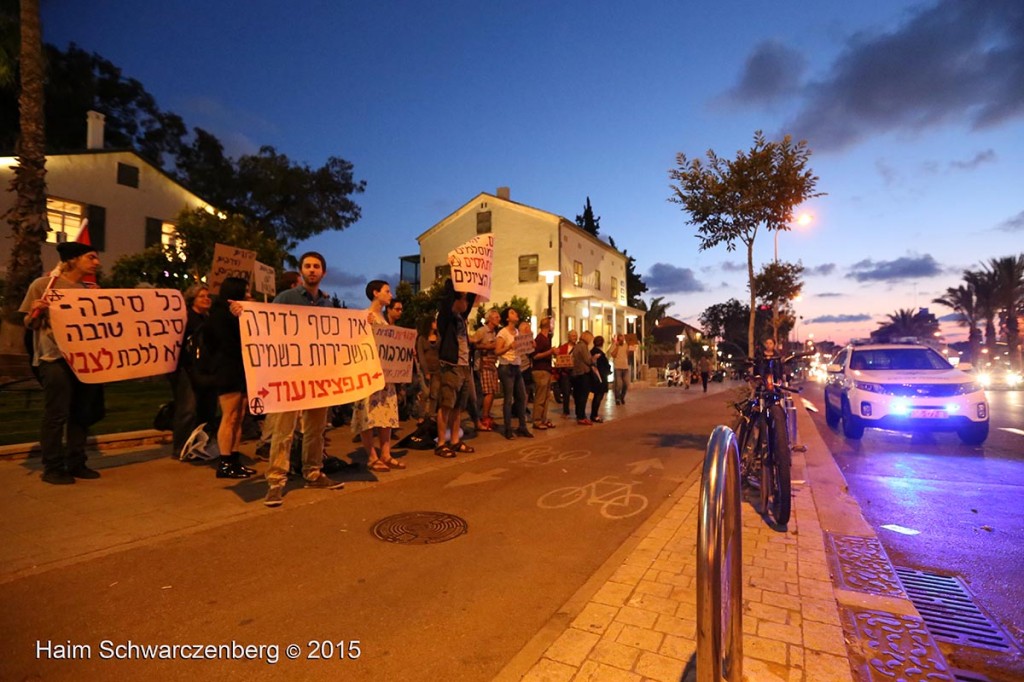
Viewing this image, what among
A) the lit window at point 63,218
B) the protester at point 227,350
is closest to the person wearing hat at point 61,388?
the protester at point 227,350

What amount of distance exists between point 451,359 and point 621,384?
959cm

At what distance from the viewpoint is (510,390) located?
28.6 feet

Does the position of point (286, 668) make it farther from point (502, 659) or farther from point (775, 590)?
point (775, 590)

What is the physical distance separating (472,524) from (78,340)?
4.06 metres

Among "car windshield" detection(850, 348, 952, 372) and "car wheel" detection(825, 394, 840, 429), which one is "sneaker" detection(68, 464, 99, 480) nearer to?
"car windshield" detection(850, 348, 952, 372)

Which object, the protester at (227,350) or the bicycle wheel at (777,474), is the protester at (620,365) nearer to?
the bicycle wheel at (777,474)

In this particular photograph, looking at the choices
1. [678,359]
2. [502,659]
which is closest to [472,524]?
[502,659]

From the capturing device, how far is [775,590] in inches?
123

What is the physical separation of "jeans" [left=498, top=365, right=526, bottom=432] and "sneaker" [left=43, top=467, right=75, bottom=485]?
17.9 feet

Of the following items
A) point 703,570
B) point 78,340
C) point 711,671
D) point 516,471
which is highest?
point 78,340

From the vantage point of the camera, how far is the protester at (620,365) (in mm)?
13977

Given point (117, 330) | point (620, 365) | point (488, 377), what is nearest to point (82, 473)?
point (117, 330)

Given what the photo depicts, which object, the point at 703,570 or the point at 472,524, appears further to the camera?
the point at 472,524

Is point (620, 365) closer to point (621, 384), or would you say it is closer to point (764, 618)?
point (621, 384)
